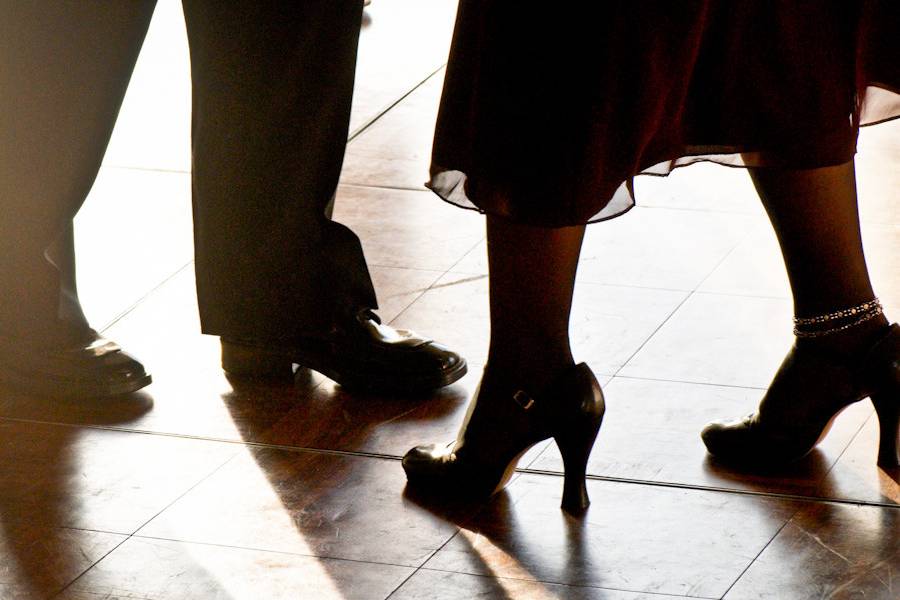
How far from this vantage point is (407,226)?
107 inches

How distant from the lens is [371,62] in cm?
401

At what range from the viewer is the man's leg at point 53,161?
6.59 feet

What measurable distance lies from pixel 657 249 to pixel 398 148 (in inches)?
35.0

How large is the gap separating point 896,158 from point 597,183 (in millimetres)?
1777

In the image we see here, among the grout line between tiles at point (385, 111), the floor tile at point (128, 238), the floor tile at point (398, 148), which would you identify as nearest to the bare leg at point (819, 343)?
the floor tile at point (128, 238)

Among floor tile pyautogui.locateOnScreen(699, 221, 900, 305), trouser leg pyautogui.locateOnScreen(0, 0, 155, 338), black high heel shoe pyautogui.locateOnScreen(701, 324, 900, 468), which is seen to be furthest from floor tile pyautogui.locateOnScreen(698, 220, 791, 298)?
trouser leg pyautogui.locateOnScreen(0, 0, 155, 338)

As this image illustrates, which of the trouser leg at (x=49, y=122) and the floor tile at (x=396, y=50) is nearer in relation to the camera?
the trouser leg at (x=49, y=122)

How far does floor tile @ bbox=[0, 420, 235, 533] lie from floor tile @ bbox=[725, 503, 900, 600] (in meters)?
0.70

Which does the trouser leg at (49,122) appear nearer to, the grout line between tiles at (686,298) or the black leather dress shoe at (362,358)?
the black leather dress shoe at (362,358)

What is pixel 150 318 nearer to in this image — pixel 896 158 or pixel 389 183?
pixel 389 183

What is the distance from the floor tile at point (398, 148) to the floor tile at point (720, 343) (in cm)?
84

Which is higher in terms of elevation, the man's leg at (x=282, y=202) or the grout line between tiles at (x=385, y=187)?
the man's leg at (x=282, y=202)

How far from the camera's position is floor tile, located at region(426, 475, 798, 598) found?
1515mm

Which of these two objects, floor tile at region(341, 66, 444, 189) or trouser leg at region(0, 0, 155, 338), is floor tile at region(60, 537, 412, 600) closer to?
trouser leg at region(0, 0, 155, 338)
